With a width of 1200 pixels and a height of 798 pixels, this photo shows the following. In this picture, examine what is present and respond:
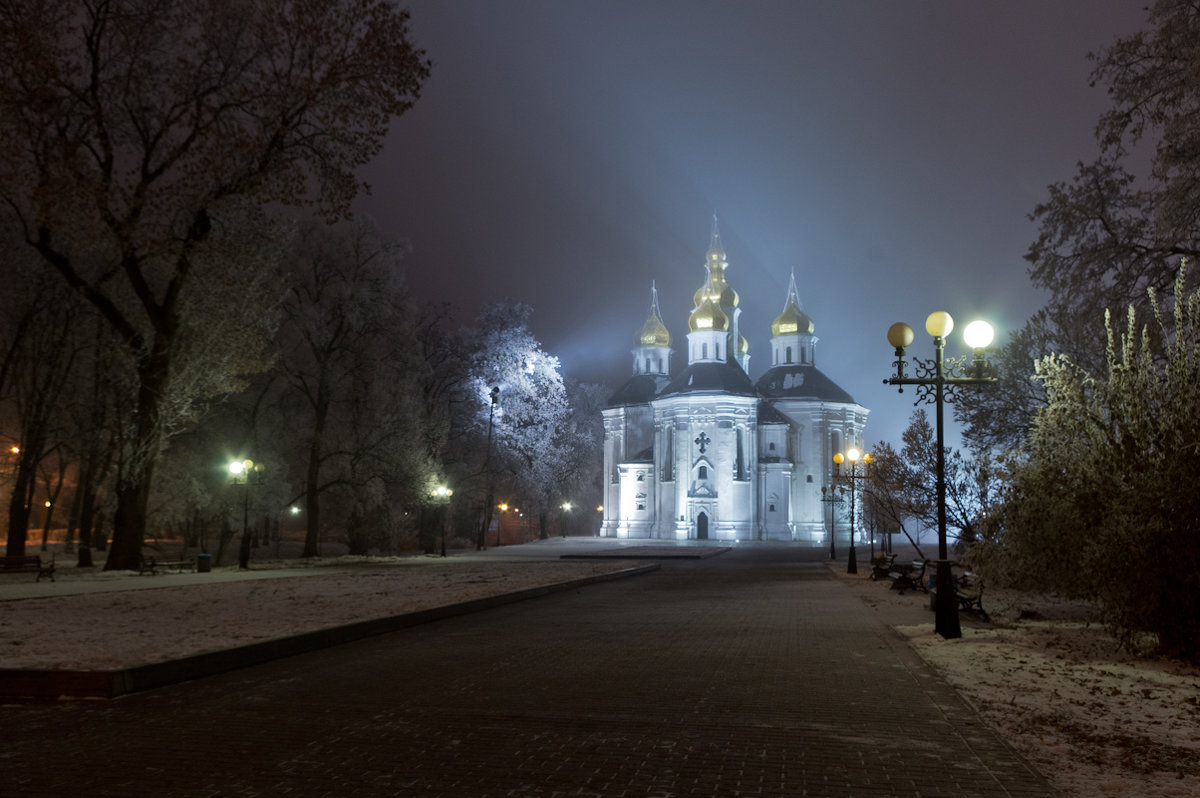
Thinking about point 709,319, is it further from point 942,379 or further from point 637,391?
point 942,379

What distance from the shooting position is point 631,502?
8738 centimetres

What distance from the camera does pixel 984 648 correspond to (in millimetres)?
12672

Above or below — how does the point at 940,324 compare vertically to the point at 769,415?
below

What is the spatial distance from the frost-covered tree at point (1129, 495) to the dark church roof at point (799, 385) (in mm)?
75874

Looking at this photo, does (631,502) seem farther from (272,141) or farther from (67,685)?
(67,685)

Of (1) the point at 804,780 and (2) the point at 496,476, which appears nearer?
(1) the point at 804,780

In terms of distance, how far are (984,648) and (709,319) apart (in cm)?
7664

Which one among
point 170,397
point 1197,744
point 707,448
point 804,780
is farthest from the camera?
point 707,448

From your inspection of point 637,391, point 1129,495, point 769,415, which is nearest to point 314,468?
point 1129,495

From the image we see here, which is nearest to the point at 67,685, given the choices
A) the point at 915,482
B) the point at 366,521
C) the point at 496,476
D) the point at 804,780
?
the point at 804,780

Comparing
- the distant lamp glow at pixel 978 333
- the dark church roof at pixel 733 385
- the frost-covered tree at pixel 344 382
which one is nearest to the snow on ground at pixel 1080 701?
the distant lamp glow at pixel 978 333

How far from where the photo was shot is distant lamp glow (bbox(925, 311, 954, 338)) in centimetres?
1420

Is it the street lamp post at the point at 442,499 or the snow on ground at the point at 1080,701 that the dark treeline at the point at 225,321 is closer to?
the street lamp post at the point at 442,499

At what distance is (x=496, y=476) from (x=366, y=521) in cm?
981
